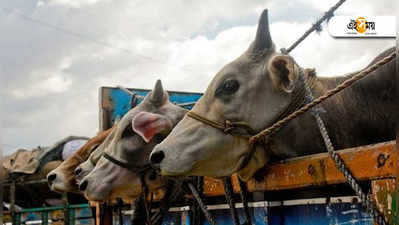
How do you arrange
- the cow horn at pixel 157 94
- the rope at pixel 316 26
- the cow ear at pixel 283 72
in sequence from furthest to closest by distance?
1. the cow horn at pixel 157 94
2. the rope at pixel 316 26
3. the cow ear at pixel 283 72

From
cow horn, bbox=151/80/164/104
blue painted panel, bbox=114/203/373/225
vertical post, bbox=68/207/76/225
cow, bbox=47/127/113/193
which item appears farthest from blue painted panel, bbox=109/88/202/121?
blue painted panel, bbox=114/203/373/225

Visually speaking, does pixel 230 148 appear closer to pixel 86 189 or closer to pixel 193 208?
pixel 193 208

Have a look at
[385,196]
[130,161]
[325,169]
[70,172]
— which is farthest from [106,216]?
[385,196]

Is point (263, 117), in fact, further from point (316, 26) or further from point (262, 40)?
point (316, 26)

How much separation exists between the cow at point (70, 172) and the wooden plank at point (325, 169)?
2167mm

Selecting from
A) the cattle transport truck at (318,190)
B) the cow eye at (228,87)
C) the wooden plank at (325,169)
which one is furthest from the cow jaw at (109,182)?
the cow eye at (228,87)

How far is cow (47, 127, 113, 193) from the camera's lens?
4.39 metres

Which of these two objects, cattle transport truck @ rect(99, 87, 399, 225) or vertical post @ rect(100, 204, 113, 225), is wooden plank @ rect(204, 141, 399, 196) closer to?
cattle transport truck @ rect(99, 87, 399, 225)

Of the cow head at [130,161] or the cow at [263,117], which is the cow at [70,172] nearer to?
the cow head at [130,161]

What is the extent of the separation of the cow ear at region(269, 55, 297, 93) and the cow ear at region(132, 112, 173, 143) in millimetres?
1124

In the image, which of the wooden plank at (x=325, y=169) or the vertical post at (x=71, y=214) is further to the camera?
the vertical post at (x=71, y=214)

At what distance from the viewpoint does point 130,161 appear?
10.9 ft

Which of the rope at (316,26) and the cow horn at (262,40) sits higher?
the rope at (316,26)

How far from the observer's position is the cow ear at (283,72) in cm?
221
